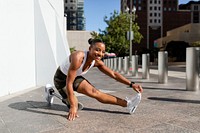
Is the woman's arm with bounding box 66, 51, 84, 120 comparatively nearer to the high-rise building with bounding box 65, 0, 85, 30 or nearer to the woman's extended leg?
the woman's extended leg

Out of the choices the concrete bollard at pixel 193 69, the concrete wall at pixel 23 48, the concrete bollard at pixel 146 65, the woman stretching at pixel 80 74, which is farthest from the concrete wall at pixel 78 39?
the woman stretching at pixel 80 74

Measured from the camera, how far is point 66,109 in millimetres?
5094

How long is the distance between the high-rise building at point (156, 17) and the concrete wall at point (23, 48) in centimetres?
8321

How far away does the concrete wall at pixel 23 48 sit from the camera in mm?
7059

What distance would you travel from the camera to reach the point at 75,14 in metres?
89.1

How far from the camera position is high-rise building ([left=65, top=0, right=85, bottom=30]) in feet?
291

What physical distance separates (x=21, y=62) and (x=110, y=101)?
4.48 meters

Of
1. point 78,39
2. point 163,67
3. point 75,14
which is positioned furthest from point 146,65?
point 75,14

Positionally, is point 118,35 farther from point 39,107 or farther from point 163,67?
point 39,107

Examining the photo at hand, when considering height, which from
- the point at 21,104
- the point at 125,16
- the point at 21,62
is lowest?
the point at 21,104

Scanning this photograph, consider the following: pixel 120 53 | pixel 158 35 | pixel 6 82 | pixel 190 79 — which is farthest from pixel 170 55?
pixel 158 35

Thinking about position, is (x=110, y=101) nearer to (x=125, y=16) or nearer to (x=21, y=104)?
(x=21, y=104)

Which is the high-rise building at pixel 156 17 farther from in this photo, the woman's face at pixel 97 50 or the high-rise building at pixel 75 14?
the woman's face at pixel 97 50

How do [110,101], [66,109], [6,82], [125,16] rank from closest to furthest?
[110,101]
[66,109]
[6,82]
[125,16]
